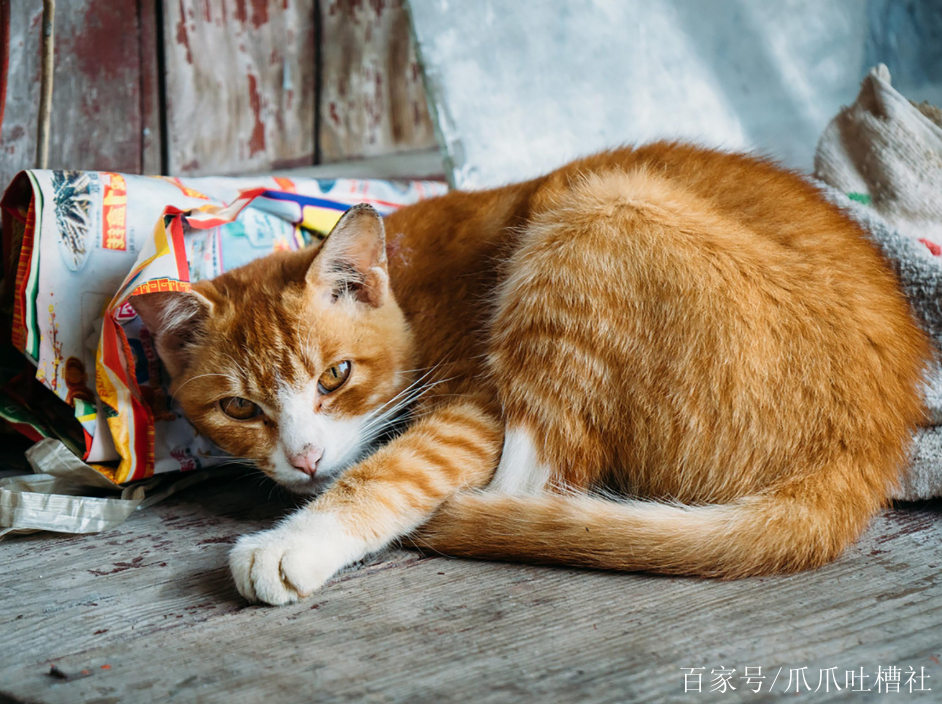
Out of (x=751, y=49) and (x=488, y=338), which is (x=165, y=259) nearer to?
(x=488, y=338)

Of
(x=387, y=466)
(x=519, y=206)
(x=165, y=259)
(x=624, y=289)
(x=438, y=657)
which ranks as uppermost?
(x=519, y=206)

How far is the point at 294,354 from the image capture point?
1.40 m

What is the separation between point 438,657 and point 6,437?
1.62 m

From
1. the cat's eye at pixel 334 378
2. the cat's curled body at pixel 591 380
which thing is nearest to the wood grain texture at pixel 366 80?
the cat's curled body at pixel 591 380

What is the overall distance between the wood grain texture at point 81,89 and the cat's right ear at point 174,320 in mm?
981

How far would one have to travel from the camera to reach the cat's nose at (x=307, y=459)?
1.34m

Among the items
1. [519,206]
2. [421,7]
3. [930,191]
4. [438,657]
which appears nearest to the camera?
[438,657]

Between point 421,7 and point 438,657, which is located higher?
point 421,7

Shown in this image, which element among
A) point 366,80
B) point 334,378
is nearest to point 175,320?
point 334,378

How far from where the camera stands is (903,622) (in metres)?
0.99

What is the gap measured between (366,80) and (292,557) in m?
1.95

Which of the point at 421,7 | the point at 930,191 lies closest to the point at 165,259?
the point at 421,7

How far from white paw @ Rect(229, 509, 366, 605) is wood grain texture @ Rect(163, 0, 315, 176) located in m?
1.58

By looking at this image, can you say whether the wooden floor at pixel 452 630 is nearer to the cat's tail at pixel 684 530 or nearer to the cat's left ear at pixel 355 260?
the cat's tail at pixel 684 530
